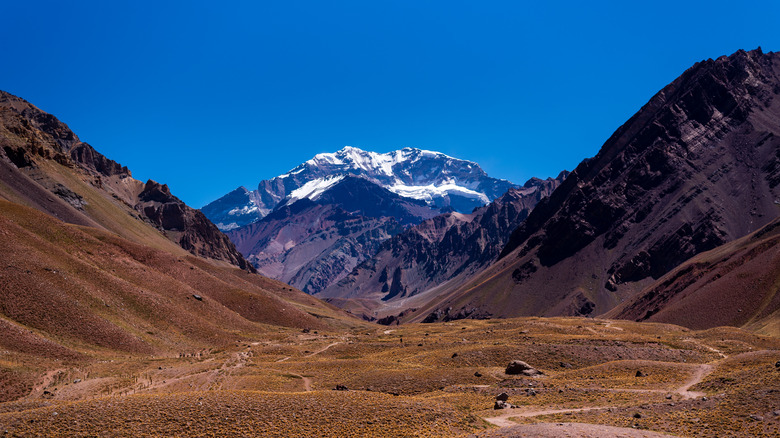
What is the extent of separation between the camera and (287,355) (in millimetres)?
72688

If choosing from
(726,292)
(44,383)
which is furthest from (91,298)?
(726,292)

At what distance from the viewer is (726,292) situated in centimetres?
14262

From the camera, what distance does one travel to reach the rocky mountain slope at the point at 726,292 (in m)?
127

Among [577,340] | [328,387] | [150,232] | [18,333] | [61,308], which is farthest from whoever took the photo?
[150,232]

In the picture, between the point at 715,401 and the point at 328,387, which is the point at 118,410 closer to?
the point at 328,387

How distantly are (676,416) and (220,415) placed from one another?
1185 inches

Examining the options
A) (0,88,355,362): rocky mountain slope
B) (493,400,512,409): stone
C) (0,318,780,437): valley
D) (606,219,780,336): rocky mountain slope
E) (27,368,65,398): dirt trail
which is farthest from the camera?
(606,219,780,336): rocky mountain slope

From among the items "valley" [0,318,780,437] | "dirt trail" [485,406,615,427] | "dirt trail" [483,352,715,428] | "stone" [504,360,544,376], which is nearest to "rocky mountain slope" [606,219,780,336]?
"valley" [0,318,780,437]

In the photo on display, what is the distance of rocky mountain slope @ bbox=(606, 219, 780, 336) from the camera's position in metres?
127

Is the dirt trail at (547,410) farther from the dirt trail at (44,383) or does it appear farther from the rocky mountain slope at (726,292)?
the rocky mountain slope at (726,292)

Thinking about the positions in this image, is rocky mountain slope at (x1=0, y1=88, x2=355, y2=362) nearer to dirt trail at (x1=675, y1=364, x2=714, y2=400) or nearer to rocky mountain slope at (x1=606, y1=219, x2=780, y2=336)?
dirt trail at (x1=675, y1=364, x2=714, y2=400)

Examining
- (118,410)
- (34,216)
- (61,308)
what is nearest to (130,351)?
(61,308)

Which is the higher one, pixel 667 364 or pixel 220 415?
pixel 667 364

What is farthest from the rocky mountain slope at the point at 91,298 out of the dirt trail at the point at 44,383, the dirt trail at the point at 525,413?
the dirt trail at the point at 525,413
